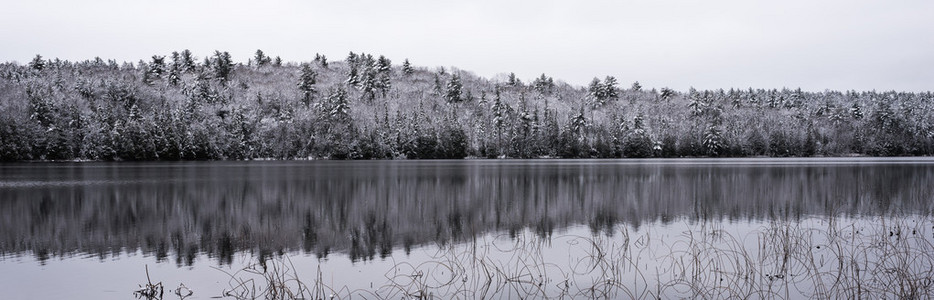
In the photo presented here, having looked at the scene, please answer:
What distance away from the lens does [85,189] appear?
118 feet

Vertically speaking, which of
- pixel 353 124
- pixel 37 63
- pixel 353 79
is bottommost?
pixel 353 124

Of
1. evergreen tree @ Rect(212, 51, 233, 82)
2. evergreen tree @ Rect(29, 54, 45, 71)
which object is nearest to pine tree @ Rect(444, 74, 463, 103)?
evergreen tree @ Rect(212, 51, 233, 82)

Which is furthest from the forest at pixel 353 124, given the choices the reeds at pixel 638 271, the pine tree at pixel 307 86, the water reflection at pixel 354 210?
the reeds at pixel 638 271

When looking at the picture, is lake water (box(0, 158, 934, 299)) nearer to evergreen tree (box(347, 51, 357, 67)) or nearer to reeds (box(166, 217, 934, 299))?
reeds (box(166, 217, 934, 299))

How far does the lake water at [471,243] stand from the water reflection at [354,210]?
111 mm

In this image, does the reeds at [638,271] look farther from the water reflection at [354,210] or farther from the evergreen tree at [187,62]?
the evergreen tree at [187,62]

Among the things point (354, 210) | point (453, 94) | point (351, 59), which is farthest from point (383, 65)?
point (354, 210)

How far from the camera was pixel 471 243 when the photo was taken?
58.3 feet

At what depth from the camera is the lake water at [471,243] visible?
12445 millimetres

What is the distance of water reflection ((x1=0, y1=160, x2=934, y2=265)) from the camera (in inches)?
708

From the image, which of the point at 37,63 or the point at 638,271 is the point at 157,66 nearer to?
the point at 37,63

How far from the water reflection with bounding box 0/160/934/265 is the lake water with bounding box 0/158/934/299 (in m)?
0.11

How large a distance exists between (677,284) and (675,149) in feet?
405

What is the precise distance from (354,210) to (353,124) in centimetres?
9974
